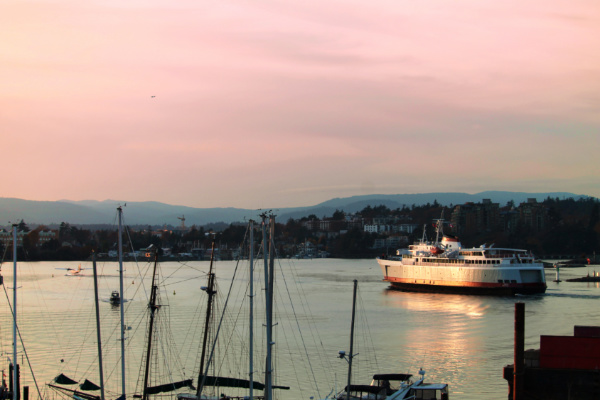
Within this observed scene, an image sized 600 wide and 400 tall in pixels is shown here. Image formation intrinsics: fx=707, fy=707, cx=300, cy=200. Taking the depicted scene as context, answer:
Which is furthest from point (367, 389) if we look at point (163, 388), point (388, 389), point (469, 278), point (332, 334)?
point (469, 278)

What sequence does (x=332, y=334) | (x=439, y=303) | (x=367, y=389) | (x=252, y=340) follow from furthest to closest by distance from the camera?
1. (x=439, y=303)
2. (x=332, y=334)
3. (x=367, y=389)
4. (x=252, y=340)

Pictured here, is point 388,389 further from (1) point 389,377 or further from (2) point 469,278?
(2) point 469,278

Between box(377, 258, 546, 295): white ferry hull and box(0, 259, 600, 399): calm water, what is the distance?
4.99 feet

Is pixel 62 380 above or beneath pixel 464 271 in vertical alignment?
beneath

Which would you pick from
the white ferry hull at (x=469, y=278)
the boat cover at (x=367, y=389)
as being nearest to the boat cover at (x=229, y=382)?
the boat cover at (x=367, y=389)

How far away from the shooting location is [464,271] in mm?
51125

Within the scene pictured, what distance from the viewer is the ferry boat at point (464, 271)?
48.3 metres

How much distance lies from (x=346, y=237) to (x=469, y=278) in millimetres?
100928

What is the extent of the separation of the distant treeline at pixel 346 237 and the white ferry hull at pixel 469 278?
5670cm

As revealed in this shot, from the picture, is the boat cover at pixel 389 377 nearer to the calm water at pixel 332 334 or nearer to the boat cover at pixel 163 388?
the calm water at pixel 332 334

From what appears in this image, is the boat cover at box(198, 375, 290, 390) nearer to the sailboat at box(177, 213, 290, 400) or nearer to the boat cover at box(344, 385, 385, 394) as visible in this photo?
the sailboat at box(177, 213, 290, 400)

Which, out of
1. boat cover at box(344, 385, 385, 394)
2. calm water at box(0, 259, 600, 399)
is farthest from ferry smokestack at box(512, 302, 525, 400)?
boat cover at box(344, 385, 385, 394)

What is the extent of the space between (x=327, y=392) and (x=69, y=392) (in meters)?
7.23

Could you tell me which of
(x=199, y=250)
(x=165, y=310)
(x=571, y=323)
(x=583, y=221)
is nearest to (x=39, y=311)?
(x=165, y=310)
